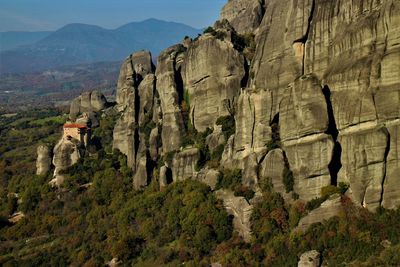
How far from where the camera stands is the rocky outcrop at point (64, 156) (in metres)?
59.3

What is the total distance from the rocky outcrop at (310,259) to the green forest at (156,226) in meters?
0.46

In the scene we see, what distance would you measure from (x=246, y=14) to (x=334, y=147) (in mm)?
34059

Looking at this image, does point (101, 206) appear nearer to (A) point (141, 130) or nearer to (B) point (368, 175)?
(A) point (141, 130)

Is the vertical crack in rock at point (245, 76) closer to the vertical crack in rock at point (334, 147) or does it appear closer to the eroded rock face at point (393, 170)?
the vertical crack in rock at point (334, 147)

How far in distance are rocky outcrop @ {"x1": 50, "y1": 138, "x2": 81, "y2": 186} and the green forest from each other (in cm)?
92

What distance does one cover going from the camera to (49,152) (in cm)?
6138

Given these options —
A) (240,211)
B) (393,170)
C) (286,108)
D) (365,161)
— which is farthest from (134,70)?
(393,170)

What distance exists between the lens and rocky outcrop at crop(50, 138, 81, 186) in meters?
59.3

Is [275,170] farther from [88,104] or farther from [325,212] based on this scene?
[88,104]

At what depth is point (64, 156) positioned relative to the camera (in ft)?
196

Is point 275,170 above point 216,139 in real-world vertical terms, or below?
below

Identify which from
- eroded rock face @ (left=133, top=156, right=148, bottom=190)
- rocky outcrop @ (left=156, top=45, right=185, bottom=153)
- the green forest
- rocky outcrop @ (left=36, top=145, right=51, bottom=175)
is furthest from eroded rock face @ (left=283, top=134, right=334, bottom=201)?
rocky outcrop @ (left=36, top=145, right=51, bottom=175)

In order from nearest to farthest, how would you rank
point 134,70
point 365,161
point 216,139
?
1. point 365,161
2. point 216,139
3. point 134,70

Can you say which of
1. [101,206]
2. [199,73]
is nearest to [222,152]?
[199,73]
